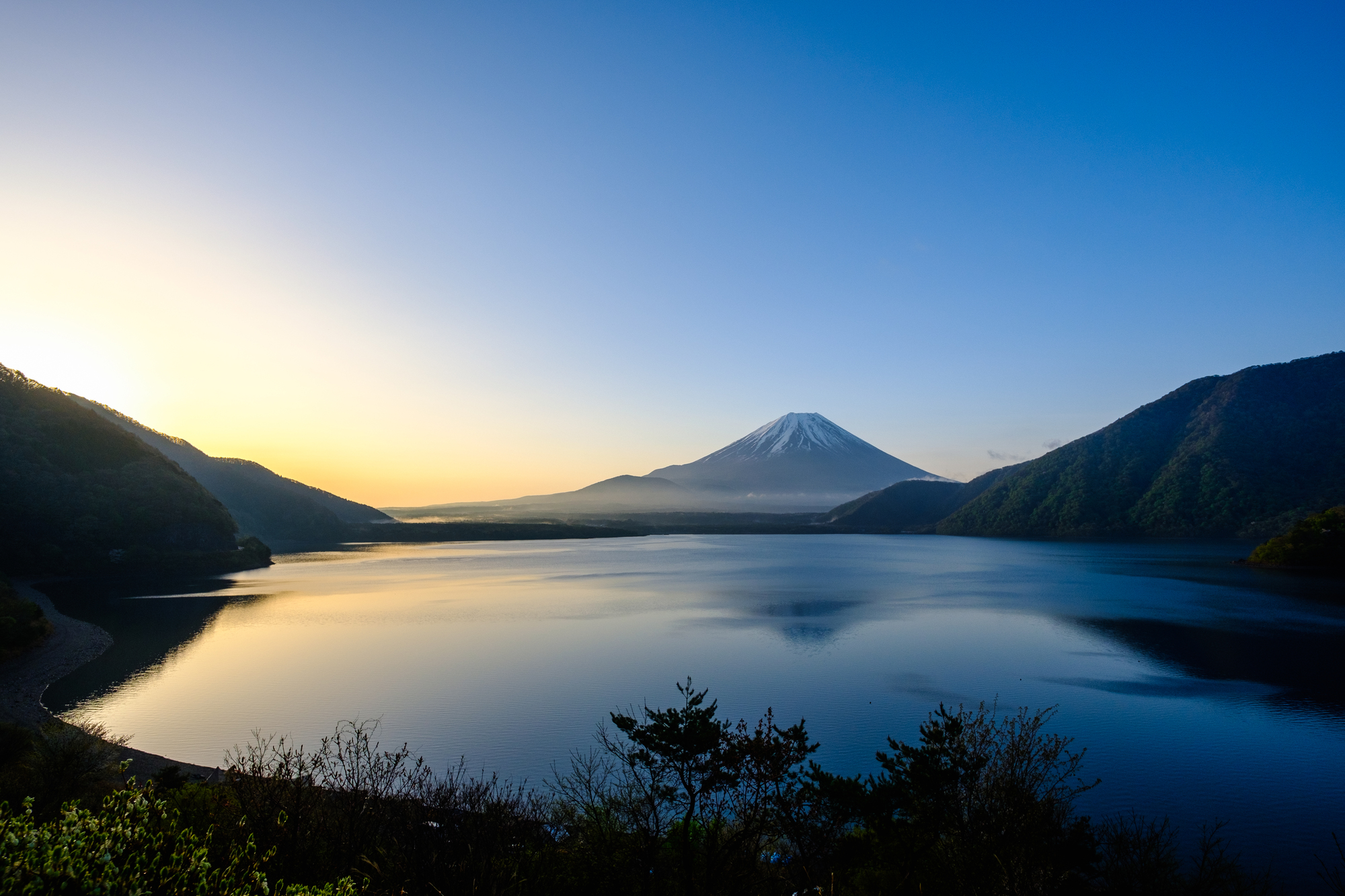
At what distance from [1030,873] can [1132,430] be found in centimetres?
8366

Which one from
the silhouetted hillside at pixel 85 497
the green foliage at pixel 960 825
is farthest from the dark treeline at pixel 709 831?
the silhouetted hillside at pixel 85 497

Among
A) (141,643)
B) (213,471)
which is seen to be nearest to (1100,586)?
(141,643)

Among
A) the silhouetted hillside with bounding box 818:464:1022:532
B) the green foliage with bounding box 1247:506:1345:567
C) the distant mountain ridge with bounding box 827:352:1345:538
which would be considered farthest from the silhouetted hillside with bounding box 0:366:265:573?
the silhouetted hillside with bounding box 818:464:1022:532

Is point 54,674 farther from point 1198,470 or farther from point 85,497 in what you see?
point 1198,470

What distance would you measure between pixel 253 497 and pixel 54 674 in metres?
71.0

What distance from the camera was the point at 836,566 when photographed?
4212cm

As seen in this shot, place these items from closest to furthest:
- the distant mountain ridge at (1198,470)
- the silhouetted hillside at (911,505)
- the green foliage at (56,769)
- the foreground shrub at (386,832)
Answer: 1. the foreground shrub at (386,832)
2. the green foliage at (56,769)
3. the distant mountain ridge at (1198,470)
4. the silhouetted hillside at (911,505)

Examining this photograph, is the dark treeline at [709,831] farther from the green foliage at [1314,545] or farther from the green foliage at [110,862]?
the green foliage at [1314,545]

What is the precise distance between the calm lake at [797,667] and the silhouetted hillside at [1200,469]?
28807 millimetres

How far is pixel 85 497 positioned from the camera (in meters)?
34.8

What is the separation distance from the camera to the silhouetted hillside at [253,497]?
7294cm

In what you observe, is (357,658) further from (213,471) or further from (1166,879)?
(213,471)

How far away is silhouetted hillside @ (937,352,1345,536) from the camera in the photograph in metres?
54.0

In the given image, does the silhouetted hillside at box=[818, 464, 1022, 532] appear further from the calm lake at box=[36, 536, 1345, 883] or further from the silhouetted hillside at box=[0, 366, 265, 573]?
the silhouetted hillside at box=[0, 366, 265, 573]
